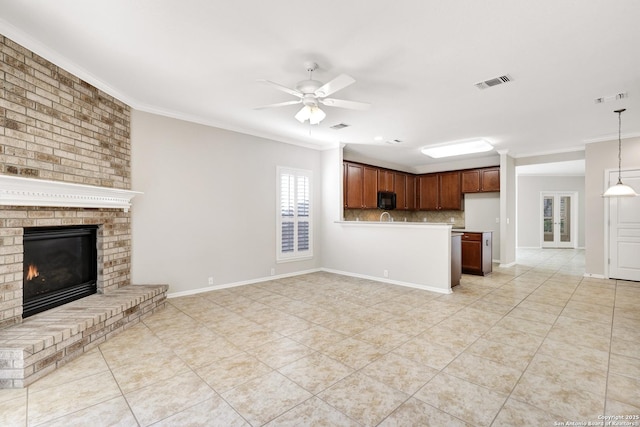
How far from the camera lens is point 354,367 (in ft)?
8.02

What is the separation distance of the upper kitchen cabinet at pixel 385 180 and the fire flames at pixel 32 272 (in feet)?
20.9

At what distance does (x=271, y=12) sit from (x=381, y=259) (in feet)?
14.2

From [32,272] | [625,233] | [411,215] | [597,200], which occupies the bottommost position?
[32,272]

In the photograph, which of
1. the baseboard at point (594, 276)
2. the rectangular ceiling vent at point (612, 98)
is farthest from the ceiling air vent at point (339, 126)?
the baseboard at point (594, 276)

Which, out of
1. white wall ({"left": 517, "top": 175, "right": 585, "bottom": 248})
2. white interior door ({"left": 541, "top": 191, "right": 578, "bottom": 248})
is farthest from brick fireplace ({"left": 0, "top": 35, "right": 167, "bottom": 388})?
white interior door ({"left": 541, "top": 191, "right": 578, "bottom": 248})

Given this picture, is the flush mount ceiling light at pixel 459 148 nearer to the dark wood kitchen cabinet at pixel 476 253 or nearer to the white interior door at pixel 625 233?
the dark wood kitchen cabinet at pixel 476 253

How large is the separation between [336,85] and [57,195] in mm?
2870

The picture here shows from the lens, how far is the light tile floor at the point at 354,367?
1.89m

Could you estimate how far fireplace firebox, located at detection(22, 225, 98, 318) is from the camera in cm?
285

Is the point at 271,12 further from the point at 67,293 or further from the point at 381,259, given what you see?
the point at 381,259

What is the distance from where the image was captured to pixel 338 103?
120 inches

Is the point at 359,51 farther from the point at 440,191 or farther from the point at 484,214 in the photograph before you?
the point at 484,214

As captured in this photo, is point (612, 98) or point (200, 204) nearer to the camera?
point (612, 98)

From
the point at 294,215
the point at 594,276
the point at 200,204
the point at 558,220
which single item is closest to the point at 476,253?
the point at 594,276
